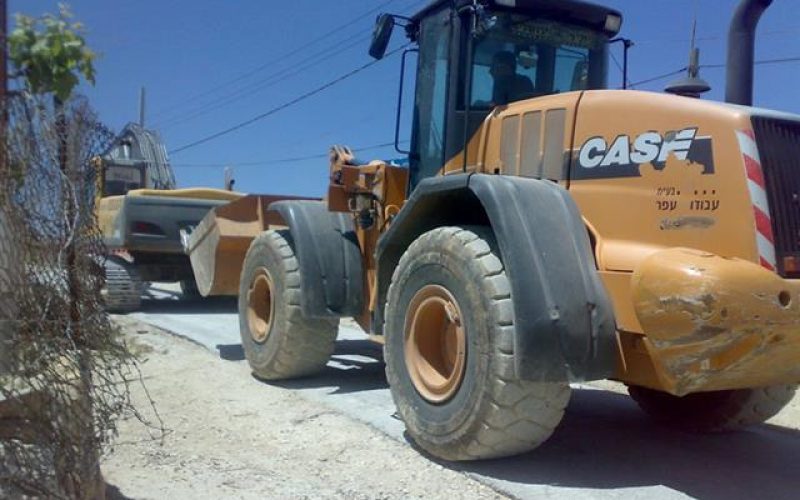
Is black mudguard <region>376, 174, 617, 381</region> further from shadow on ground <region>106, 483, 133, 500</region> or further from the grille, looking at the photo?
shadow on ground <region>106, 483, 133, 500</region>

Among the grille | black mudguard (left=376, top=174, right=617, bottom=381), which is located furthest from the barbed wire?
the grille

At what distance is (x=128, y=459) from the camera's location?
179 inches


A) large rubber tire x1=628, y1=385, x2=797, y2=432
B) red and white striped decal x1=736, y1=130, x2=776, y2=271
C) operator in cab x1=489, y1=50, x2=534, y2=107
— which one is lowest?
large rubber tire x1=628, y1=385, x2=797, y2=432

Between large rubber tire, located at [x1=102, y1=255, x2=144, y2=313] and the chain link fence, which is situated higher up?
the chain link fence

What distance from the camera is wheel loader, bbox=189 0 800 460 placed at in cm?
372

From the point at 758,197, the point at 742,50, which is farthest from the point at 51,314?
the point at 742,50

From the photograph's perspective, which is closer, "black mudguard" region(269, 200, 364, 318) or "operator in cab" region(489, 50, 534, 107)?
"operator in cab" region(489, 50, 534, 107)

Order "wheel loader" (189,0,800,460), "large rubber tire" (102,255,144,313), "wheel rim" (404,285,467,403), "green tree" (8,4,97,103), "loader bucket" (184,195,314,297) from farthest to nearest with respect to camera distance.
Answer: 1. "large rubber tire" (102,255,144,313)
2. "loader bucket" (184,195,314,297)
3. "wheel rim" (404,285,467,403)
4. "wheel loader" (189,0,800,460)
5. "green tree" (8,4,97,103)

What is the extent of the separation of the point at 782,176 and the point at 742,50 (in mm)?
2985

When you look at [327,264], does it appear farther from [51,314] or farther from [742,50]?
[742,50]

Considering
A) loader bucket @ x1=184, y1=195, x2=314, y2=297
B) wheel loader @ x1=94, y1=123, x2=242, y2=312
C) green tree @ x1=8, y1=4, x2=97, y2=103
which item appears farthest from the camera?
wheel loader @ x1=94, y1=123, x2=242, y2=312

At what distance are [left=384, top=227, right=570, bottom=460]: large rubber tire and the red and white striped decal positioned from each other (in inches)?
44.0

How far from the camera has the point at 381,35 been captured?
5.99 metres

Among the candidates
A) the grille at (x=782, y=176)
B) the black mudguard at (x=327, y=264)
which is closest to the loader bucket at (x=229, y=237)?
the black mudguard at (x=327, y=264)
